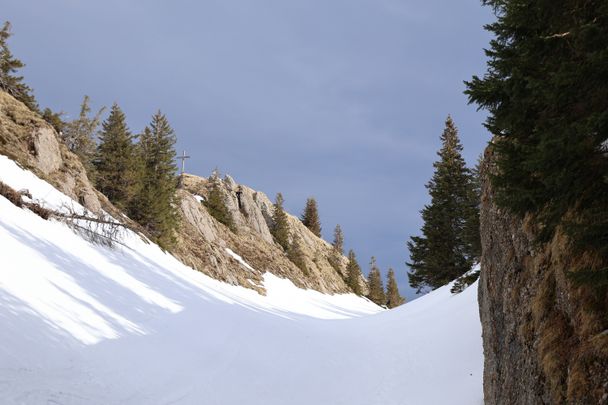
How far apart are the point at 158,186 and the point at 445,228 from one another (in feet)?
81.2

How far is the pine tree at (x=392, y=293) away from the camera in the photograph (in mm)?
86250

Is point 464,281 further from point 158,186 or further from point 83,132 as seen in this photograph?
point 83,132

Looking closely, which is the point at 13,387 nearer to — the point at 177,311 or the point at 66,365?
the point at 66,365

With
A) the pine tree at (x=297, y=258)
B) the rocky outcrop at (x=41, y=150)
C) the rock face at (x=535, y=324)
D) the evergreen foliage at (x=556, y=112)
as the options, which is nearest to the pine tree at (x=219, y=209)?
the pine tree at (x=297, y=258)

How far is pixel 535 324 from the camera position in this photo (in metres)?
5.14

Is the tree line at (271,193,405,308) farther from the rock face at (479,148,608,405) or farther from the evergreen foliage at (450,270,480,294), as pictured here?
the rock face at (479,148,608,405)

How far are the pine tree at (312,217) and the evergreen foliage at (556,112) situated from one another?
8177cm

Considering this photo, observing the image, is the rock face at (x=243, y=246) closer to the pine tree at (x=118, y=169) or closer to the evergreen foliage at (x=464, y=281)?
the pine tree at (x=118, y=169)

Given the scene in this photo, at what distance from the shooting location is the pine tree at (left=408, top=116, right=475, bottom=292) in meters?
29.5

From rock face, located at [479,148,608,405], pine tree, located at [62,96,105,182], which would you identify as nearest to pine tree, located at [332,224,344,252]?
pine tree, located at [62,96,105,182]

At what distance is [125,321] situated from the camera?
11.9m

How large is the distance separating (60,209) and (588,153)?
20.0 meters

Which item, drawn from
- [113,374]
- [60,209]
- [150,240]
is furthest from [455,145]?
[113,374]

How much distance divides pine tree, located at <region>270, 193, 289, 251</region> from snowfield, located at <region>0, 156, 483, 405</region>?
44.8m
